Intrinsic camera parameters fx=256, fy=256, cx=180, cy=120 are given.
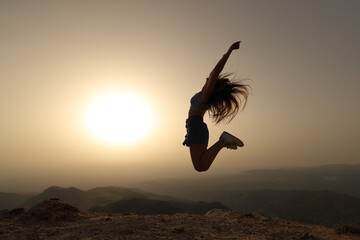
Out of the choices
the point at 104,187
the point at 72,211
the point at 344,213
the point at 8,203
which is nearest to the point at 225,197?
the point at 344,213

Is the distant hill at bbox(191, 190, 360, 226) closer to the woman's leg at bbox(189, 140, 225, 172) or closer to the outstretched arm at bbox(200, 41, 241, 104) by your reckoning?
the woman's leg at bbox(189, 140, 225, 172)

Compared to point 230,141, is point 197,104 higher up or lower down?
higher up

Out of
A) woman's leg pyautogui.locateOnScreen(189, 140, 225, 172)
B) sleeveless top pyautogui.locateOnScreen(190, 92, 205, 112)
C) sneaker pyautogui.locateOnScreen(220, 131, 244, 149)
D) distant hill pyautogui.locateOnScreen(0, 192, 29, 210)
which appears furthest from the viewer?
distant hill pyautogui.locateOnScreen(0, 192, 29, 210)

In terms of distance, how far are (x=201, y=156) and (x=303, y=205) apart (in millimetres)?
133103

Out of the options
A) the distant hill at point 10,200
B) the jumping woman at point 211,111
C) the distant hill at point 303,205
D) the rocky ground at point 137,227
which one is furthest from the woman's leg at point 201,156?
the distant hill at point 10,200

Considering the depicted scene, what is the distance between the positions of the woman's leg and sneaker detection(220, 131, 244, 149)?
1.52 ft

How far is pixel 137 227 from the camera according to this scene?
460 inches

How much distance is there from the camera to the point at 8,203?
125 metres

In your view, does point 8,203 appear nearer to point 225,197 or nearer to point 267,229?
point 225,197

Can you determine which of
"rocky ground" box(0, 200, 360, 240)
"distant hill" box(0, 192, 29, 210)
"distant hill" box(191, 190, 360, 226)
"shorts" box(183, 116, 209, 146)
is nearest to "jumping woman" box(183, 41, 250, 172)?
"shorts" box(183, 116, 209, 146)

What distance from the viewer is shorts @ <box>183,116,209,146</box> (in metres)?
6.20

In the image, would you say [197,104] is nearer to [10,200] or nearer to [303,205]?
[303,205]

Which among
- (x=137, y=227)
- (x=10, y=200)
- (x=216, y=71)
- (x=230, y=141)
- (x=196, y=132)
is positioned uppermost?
(x=216, y=71)

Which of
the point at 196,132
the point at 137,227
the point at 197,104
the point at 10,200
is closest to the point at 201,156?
the point at 196,132
